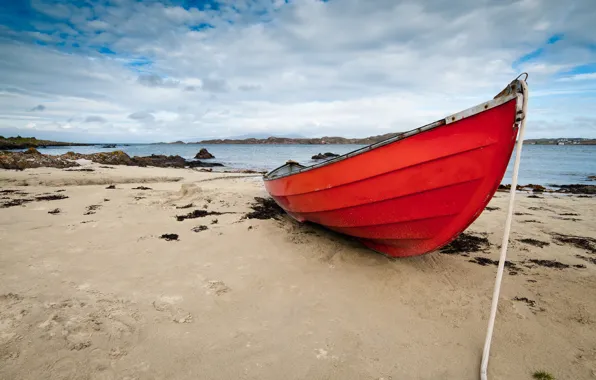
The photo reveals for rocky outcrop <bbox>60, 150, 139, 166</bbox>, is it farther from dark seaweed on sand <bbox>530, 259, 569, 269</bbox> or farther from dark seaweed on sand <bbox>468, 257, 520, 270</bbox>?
dark seaweed on sand <bbox>530, 259, 569, 269</bbox>

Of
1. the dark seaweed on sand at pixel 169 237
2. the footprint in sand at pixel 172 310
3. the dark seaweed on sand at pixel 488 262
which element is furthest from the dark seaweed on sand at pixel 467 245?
the dark seaweed on sand at pixel 169 237

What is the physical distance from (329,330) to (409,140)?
2250 millimetres

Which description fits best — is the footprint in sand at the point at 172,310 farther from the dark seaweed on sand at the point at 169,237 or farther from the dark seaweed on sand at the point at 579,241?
the dark seaweed on sand at the point at 579,241

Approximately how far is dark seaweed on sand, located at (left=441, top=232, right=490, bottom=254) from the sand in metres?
0.16

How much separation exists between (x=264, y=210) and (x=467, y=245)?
4.54 meters

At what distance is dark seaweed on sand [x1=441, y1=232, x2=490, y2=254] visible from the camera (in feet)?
17.2

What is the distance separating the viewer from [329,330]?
2.96 meters

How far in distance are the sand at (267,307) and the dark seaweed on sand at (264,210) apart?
1.07 meters

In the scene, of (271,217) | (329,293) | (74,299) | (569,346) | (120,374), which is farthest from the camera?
(271,217)

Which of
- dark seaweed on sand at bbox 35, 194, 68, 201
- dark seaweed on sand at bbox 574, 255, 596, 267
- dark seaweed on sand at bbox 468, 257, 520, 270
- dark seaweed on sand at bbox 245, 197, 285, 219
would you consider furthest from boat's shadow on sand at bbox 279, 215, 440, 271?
dark seaweed on sand at bbox 35, 194, 68, 201

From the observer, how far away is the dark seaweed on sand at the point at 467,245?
5254 mm

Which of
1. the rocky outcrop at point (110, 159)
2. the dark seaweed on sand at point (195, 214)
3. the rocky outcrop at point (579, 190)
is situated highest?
the rocky outcrop at point (110, 159)

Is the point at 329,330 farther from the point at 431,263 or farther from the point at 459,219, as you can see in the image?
the point at 431,263

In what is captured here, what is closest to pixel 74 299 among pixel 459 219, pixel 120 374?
pixel 120 374
